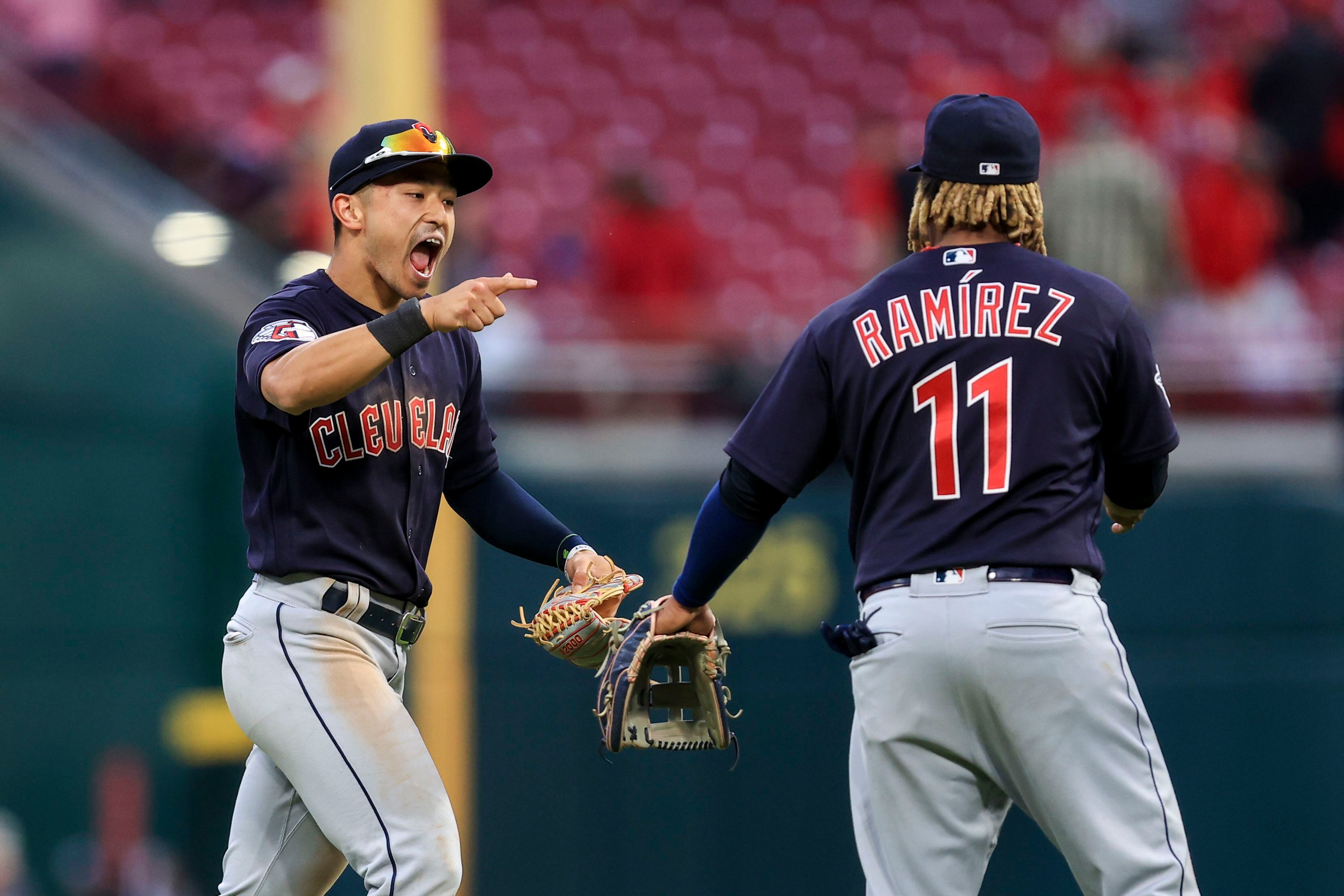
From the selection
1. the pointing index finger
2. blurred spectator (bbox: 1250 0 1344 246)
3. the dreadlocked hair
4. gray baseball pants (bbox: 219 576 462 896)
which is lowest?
gray baseball pants (bbox: 219 576 462 896)

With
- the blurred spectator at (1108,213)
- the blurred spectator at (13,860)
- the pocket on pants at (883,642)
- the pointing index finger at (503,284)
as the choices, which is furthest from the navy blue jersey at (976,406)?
the blurred spectator at (13,860)

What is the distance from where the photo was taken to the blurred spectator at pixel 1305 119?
363 inches

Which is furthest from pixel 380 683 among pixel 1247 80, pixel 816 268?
pixel 1247 80

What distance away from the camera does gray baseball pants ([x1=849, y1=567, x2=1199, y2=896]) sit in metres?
3.04

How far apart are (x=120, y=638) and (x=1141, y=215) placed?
16.0 feet

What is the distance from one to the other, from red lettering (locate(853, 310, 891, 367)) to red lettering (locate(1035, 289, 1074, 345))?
0.28m

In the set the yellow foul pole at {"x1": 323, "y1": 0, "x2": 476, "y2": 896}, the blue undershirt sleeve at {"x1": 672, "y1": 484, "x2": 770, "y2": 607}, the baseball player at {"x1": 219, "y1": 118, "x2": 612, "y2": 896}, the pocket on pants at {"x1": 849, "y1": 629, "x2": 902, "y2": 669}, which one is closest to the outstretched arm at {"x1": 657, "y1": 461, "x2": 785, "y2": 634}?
the blue undershirt sleeve at {"x1": 672, "y1": 484, "x2": 770, "y2": 607}

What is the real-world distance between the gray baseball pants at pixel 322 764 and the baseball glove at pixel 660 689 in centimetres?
47

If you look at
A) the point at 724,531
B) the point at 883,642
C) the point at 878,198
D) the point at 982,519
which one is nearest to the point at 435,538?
the point at 878,198

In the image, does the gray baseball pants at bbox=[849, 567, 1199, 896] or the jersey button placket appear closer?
the gray baseball pants at bbox=[849, 567, 1199, 896]

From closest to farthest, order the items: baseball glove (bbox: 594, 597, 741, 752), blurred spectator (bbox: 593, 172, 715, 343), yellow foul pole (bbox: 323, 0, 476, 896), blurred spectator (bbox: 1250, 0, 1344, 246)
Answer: baseball glove (bbox: 594, 597, 741, 752) → yellow foul pole (bbox: 323, 0, 476, 896) → blurred spectator (bbox: 593, 172, 715, 343) → blurred spectator (bbox: 1250, 0, 1344, 246)

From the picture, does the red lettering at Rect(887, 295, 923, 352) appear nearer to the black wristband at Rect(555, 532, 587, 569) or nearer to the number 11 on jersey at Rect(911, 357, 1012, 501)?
the number 11 on jersey at Rect(911, 357, 1012, 501)

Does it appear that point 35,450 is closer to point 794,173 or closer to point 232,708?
point 232,708

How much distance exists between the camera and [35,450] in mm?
7461
